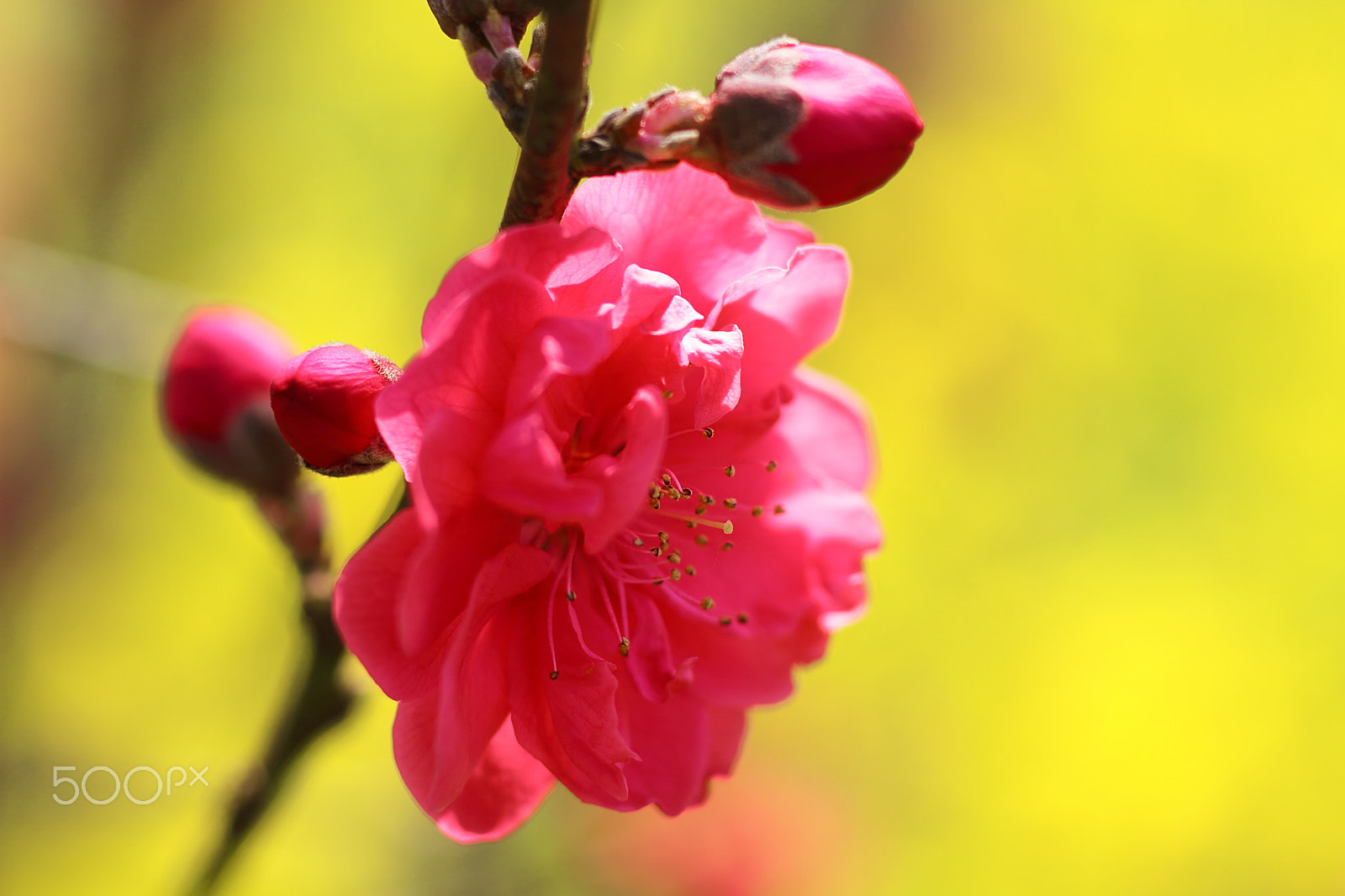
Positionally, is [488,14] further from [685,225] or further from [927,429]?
[927,429]

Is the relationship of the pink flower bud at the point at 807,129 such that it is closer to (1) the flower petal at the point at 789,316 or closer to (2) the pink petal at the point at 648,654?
(1) the flower petal at the point at 789,316

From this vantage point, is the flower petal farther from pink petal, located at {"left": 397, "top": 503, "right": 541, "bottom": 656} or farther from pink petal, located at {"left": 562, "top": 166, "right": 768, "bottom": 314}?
pink petal, located at {"left": 397, "top": 503, "right": 541, "bottom": 656}

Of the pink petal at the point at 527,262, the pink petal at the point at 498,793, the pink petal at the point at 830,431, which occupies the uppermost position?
the pink petal at the point at 527,262

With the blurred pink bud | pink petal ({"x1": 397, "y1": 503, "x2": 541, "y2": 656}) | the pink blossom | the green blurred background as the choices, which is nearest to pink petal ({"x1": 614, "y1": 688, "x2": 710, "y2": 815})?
the pink blossom

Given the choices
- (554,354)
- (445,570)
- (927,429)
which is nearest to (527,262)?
(554,354)

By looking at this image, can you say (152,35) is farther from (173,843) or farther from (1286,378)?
(1286,378)

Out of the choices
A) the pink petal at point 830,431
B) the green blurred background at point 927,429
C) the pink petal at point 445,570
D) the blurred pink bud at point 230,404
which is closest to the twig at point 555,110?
the pink petal at point 445,570

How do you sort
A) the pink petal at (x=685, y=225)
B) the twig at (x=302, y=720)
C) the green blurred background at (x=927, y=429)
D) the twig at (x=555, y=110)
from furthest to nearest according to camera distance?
1. the green blurred background at (x=927, y=429)
2. the twig at (x=302, y=720)
3. the pink petal at (x=685, y=225)
4. the twig at (x=555, y=110)

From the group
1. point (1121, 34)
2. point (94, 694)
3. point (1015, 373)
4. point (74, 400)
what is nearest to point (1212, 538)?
point (1015, 373)
